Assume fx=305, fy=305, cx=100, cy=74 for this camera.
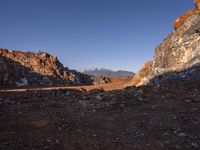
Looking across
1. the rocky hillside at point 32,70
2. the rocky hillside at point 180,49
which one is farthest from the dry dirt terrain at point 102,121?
the rocky hillside at point 32,70

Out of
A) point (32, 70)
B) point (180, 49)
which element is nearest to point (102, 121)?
point (180, 49)

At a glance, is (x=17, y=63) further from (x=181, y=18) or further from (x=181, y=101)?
(x=181, y=101)

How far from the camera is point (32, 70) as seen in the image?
1756 inches

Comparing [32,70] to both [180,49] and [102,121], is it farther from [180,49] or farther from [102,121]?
[102,121]

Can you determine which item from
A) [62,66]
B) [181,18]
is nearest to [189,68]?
[181,18]

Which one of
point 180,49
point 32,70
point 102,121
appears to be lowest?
point 102,121

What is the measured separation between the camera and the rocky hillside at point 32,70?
39188mm

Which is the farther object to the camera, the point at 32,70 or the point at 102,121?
the point at 32,70

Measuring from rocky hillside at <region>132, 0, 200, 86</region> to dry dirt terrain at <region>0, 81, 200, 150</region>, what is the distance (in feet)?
31.9

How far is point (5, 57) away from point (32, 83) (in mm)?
6078

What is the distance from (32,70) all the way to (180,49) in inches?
1005

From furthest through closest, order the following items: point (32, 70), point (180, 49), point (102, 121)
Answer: point (32, 70)
point (180, 49)
point (102, 121)

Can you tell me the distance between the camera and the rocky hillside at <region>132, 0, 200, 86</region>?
23.6m

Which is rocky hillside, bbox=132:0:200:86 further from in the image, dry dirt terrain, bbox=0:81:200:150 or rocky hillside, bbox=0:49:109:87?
rocky hillside, bbox=0:49:109:87
